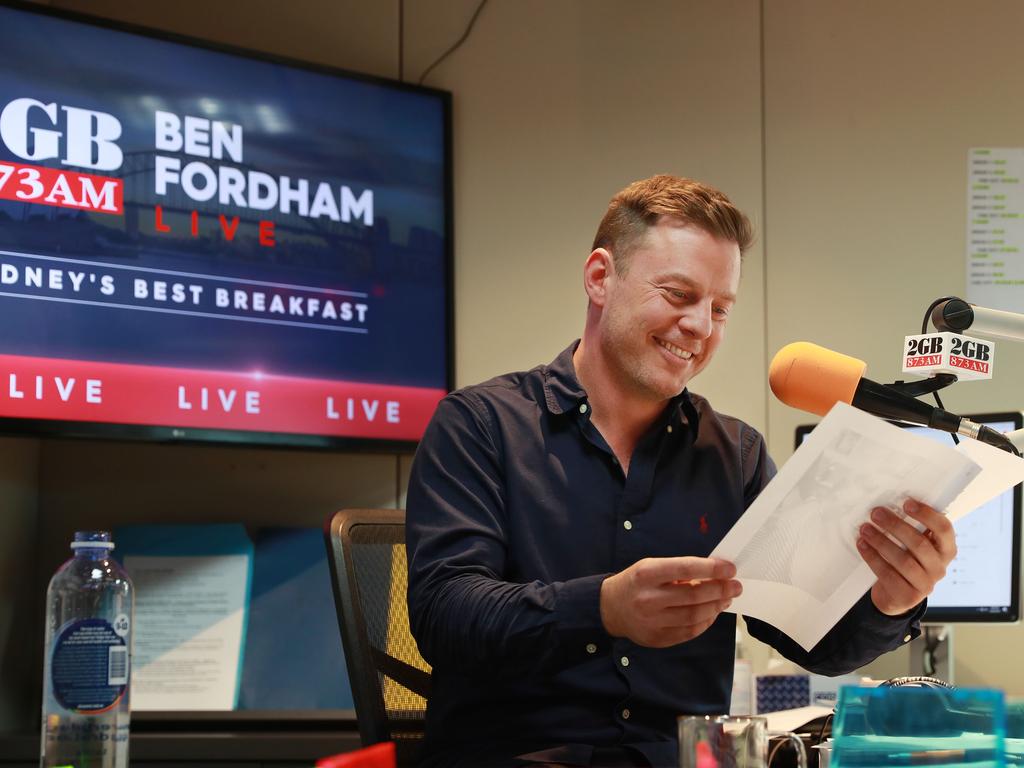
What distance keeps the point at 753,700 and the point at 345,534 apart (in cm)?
111

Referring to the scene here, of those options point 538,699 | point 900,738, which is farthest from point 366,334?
point 900,738

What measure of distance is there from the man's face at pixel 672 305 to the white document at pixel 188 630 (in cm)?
117

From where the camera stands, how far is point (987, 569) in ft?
8.09

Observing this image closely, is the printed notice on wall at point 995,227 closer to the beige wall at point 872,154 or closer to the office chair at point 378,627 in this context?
Result: the beige wall at point 872,154

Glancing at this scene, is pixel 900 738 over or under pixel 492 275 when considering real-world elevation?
under

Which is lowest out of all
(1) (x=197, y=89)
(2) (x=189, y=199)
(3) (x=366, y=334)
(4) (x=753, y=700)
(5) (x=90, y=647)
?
(4) (x=753, y=700)

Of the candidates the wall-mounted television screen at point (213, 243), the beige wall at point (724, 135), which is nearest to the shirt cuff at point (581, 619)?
the wall-mounted television screen at point (213, 243)

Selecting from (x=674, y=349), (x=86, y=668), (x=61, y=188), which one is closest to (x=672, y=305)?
(x=674, y=349)

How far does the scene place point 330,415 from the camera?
2.60 m

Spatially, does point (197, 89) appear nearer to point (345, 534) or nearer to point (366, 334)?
point (366, 334)

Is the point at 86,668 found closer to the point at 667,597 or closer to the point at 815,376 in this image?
the point at 667,597

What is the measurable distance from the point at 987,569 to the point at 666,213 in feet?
3.91

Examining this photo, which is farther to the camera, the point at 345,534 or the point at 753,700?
the point at 753,700

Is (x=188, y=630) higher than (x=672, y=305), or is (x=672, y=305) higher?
(x=672, y=305)
